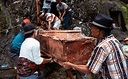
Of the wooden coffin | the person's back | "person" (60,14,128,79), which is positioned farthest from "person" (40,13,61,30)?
"person" (60,14,128,79)

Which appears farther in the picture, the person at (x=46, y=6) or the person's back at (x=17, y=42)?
the person at (x=46, y=6)

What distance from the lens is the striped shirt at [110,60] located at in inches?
178

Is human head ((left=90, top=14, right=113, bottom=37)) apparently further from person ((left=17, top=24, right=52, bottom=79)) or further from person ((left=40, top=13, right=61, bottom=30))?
person ((left=40, top=13, right=61, bottom=30))

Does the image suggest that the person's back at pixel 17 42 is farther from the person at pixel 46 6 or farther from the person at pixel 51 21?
the person at pixel 46 6

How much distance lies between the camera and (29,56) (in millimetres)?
6219

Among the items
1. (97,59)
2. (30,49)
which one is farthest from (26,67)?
(97,59)

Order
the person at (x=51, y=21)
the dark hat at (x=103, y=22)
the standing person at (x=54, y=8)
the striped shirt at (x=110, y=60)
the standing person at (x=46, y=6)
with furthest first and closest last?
the standing person at (x=54, y=8)
the standing person at (x=46, y=6)
the person at (x=51, y=21)
the dark hat at (x=103, y=22)
the striped shirt at (x=110, y=60)

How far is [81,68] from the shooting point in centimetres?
499

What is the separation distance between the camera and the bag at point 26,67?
247 inches

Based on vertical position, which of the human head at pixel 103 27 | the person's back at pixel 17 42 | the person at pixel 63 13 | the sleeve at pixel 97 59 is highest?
the human head at pixel 103 27

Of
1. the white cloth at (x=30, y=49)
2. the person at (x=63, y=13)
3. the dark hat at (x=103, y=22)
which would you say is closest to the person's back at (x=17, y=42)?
the white cloth at (x=30, y=49)

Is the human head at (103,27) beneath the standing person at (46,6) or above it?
above

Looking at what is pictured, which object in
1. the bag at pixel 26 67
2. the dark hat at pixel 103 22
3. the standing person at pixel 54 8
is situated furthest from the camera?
the standing person at pixel 54 8

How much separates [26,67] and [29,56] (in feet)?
0.75
